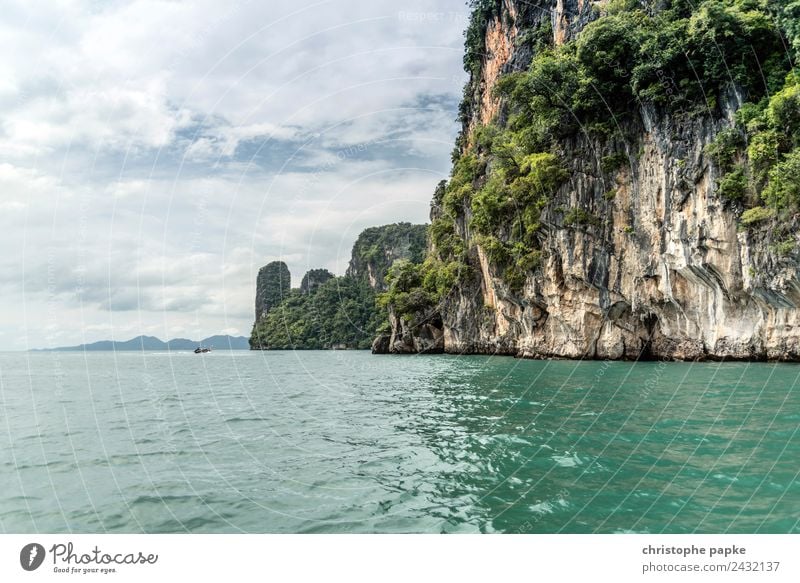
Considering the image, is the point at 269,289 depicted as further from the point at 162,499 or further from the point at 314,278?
the point at 162,499

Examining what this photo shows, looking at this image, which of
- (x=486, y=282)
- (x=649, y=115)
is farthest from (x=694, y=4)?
(x=486, y=282)

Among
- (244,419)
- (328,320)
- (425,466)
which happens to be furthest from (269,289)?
(425,466)

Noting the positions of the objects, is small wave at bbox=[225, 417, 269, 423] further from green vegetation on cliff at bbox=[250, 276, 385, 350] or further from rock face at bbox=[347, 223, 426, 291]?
rock face at bbox=[347, 223, 426, 291]

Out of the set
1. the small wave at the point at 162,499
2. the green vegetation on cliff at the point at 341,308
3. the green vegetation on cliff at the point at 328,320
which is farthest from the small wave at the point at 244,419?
the green vegetation on cliff at the point at 328,320

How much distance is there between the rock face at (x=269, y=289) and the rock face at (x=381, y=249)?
561 inches

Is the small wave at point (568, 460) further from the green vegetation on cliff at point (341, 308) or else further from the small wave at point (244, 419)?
the green vegetation on cliff at point (341, 308)

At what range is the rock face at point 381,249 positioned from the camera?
84.6 metres

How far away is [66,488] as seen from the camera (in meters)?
6.58

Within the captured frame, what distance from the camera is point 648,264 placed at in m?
25.7

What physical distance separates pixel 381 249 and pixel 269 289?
24.6 m

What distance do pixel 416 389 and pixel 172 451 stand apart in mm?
9792

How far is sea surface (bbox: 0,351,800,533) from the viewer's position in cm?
516

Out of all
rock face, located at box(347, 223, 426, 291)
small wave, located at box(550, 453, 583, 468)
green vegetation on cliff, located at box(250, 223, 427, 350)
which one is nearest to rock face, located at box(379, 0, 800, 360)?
small wave, located at box(550, 453, 583, 468)
